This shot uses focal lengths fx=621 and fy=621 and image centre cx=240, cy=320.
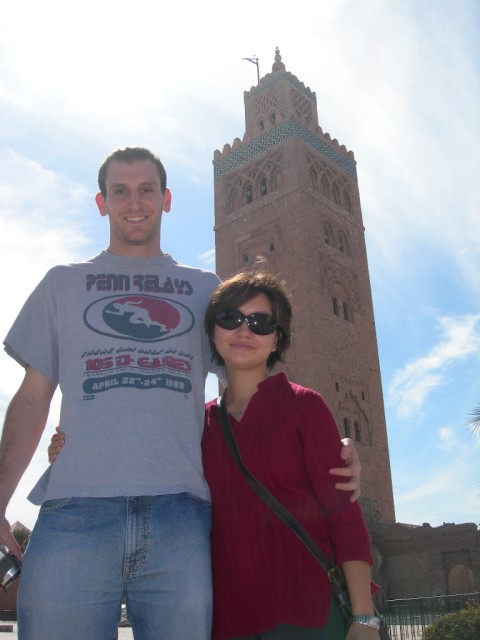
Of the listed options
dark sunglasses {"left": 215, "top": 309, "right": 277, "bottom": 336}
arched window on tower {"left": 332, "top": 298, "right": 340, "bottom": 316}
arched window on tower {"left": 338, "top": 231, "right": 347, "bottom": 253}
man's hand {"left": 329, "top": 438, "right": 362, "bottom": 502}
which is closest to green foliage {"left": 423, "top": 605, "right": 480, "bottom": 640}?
man's hand {"left": 329, "top": 438, "right": 362, "bottom": 502}

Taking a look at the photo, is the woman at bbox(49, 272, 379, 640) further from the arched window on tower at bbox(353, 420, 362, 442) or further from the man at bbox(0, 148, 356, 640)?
the arched window on tower at bbox(353, 420, 362, 442)

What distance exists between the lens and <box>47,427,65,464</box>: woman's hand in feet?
6.66

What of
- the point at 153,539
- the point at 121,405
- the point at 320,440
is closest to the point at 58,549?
the point at 153,539

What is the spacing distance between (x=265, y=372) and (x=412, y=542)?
15430 mm

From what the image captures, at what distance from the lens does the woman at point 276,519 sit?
1841 millimetres

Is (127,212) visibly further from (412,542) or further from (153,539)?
(412,542)

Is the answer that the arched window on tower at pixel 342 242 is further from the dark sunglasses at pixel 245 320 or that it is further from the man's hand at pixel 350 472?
the man's hand at pixel 350 472

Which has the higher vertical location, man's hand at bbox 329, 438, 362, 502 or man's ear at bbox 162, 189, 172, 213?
man's ear at bbox 162, 189, 172, 213

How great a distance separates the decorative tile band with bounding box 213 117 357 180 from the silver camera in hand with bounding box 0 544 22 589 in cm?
2175

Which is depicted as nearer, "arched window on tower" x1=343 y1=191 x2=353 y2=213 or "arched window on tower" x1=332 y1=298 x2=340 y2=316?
"arched window on tower" x1=332 y1=298 x2=340 y2=316

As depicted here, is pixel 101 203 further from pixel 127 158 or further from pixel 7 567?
pixel 7 567

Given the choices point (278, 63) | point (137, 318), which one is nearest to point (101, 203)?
point (137, 318)

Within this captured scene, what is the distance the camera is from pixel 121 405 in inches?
79.2

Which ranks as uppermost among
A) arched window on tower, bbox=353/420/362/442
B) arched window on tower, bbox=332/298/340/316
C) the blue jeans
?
arched window on tower, bbox=332/298/340/316
